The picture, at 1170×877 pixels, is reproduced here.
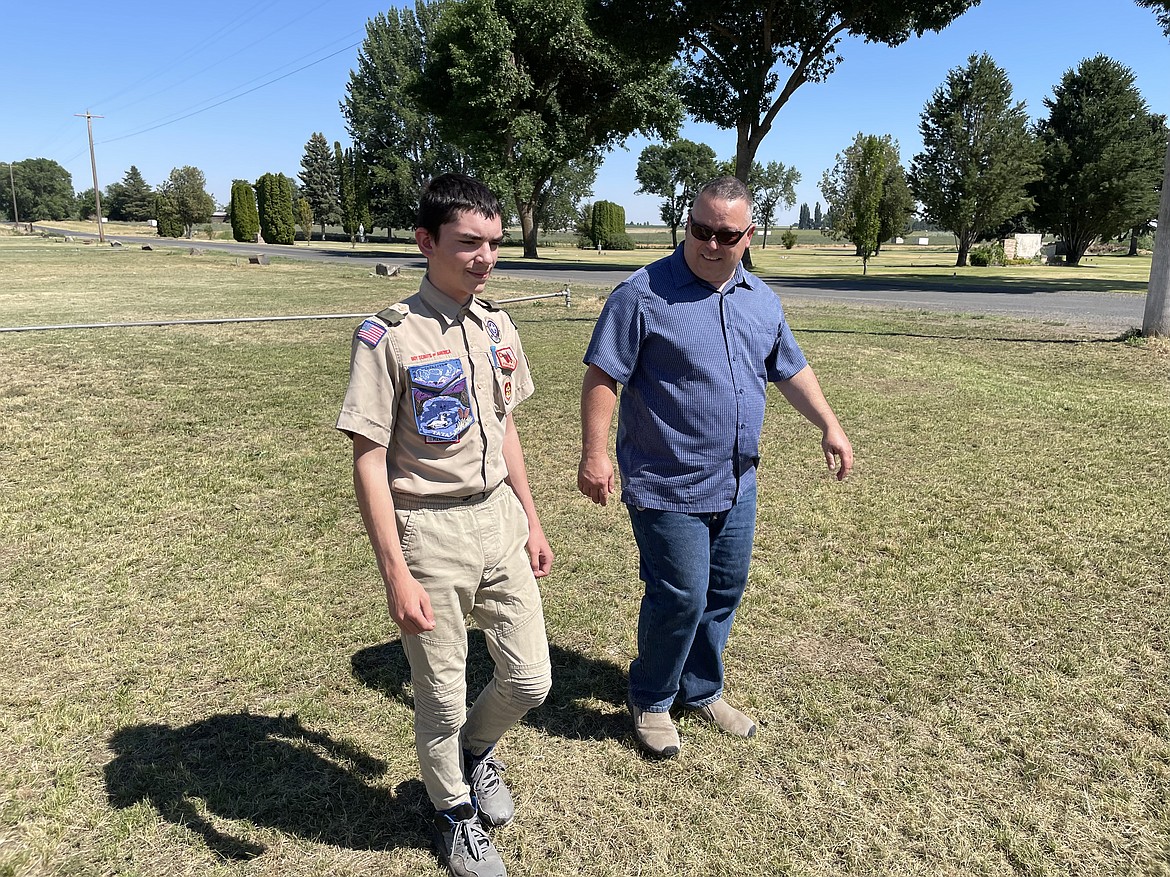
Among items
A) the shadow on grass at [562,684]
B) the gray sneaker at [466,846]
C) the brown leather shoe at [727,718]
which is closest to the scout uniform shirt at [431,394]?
the gray sneaker at [466,846]

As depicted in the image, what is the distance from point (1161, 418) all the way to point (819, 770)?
6770 mm

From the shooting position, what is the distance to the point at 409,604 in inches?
77.5

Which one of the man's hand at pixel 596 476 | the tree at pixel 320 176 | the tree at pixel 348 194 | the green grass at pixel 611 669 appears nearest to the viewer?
the green grass at pixel 611 669

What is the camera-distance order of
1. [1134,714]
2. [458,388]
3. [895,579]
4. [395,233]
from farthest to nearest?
[395,233], [895,579], [1134,714], [458,388]

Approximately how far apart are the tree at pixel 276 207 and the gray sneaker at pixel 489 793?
63.0 m

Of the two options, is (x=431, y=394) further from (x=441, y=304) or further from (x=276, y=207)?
(x=276, y=207)

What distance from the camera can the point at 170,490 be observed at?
5754mm

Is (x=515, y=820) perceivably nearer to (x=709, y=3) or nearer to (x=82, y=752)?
(x=82, y=752)

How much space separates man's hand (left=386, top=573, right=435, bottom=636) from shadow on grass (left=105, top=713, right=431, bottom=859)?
0.92 m

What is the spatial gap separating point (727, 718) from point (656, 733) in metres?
0.32

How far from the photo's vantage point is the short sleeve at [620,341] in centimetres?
258

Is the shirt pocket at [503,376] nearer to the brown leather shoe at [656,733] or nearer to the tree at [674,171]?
the brown leather shoe at [656,733]

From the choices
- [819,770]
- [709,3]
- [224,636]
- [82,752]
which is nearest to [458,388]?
[819,770]

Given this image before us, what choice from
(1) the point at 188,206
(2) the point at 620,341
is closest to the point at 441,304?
(2) the point at 620,341
